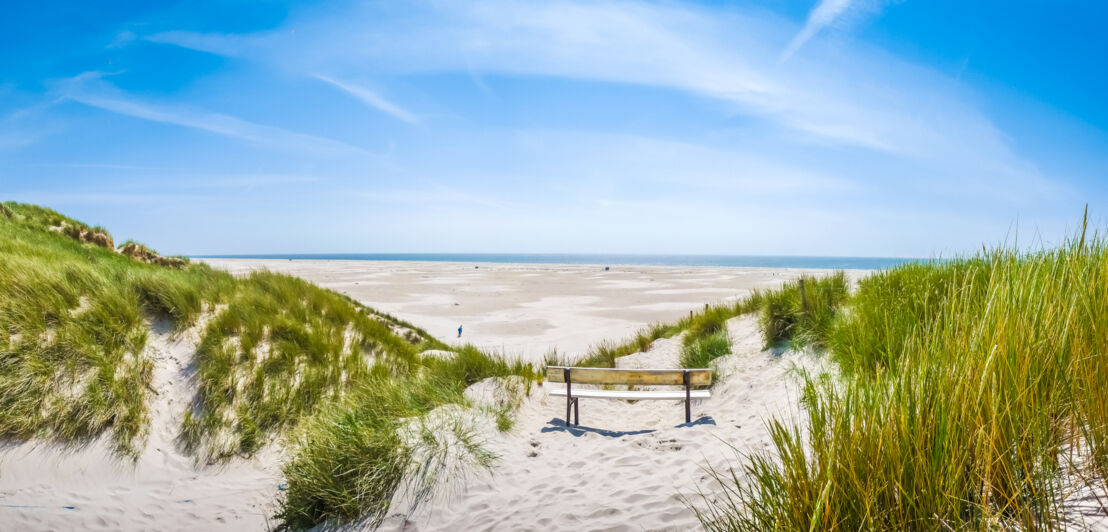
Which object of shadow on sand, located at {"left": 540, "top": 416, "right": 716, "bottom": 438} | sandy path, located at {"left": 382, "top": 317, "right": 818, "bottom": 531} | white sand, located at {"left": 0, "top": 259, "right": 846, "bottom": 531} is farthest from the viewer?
shadow on sand, located at {"left": 540, "top": 416, "right": 716, "bottom": 438}

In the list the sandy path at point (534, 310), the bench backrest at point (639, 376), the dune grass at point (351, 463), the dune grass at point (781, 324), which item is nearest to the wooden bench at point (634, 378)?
the bench backrest at point (639, 376)

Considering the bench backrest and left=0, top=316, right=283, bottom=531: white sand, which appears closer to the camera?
left=0, top=316, right=283, bottom=531: white sand

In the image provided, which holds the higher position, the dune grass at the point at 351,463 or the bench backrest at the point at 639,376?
the bench backrest at the point at 639,376

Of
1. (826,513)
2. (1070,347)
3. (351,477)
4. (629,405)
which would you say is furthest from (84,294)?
(1070,347)

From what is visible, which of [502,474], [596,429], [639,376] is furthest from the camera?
[639,376]

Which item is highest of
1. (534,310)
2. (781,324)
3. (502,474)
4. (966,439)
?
(966,439)

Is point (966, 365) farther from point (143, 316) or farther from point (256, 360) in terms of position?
point (143, 316)

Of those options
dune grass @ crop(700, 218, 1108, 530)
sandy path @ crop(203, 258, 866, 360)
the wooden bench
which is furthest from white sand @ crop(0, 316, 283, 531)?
sandy path @ crop(203, 258, 866, 360)

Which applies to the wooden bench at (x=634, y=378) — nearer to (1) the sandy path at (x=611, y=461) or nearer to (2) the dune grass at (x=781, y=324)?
Result: (1) the sandy path at (x=611, y=461)

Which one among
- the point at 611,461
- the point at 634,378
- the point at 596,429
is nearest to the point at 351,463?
the point at 611,461

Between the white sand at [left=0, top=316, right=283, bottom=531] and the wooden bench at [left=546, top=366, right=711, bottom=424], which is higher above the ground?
the wooden bench at [left=546, top=366, right=711, bottom=424]

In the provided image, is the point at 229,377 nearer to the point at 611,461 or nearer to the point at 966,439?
the point at 611,461

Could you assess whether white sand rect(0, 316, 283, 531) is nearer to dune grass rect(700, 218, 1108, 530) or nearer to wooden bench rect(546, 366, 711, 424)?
wooden bench rect(546, 366, 711, 424)

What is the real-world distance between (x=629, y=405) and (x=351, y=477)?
15.6 ft
